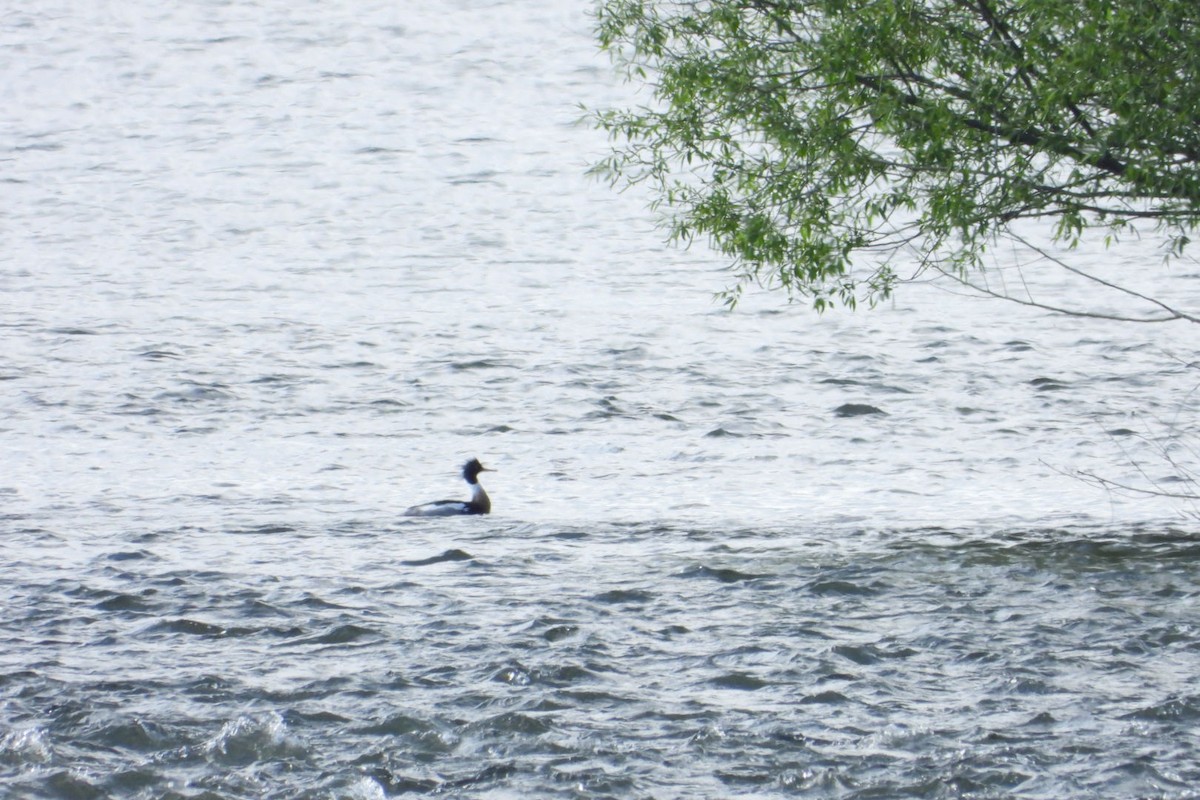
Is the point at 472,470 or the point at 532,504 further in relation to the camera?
the point at 472,470

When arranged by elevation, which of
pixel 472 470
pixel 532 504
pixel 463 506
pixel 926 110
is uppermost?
pixel 926 110

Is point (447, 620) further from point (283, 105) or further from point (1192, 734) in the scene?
point (283, 105)

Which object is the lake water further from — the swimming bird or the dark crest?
the dark crest

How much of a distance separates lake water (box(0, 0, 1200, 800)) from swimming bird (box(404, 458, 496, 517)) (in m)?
0.19

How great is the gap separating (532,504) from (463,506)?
114 cm

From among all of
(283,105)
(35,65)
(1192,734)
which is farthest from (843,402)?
(35,65)

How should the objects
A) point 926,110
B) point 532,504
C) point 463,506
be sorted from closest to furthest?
1. point 926,110
2. point 463,506
3. point 532,504

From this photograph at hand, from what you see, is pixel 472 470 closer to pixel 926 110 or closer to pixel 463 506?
pixel 463 506

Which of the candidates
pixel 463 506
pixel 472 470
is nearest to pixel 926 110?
pixel 463 506

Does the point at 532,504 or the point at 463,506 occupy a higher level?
the point at 463,506

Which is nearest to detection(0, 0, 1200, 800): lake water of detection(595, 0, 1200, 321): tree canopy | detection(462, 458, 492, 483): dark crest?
detection(462, 458, 492, 483): dark crest

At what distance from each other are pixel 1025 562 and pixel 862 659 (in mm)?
3877

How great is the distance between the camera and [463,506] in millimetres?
19016

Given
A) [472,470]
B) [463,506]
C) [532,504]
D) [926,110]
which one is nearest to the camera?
[926,110]
